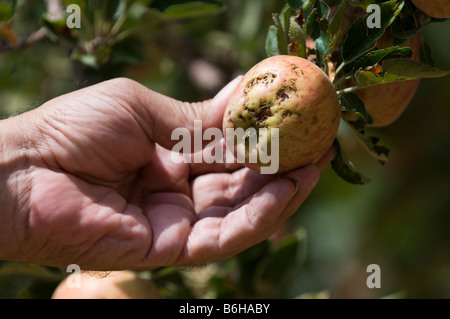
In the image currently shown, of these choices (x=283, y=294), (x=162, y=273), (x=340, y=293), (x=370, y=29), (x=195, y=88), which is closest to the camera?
(x=370, y=29)

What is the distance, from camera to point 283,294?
183 cm

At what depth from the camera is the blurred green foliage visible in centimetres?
174

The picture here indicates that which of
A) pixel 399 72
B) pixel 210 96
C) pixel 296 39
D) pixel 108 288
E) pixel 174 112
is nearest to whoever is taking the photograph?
pixel 399 72

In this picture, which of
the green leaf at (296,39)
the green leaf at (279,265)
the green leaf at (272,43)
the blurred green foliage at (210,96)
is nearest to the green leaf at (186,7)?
the blurred green foliage at (210,96)

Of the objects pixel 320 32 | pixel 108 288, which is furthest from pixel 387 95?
pixel 108 288

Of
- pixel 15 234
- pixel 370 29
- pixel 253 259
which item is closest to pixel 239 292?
pixel 253 259

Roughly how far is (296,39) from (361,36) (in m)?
0.14

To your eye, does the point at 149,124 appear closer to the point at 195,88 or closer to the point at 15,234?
the point at 15,234

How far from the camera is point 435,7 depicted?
3.68 ft

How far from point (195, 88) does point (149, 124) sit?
1.15 meters

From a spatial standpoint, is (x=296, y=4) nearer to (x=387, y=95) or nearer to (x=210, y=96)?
(x=387, y=95)

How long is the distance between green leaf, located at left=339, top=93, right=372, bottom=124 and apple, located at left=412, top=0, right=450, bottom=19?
9.0 inches

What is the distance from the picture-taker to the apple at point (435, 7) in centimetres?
111

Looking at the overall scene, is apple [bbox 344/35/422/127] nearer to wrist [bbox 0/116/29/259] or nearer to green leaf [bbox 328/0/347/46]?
green leaf [bbox 328/0/347/46]
